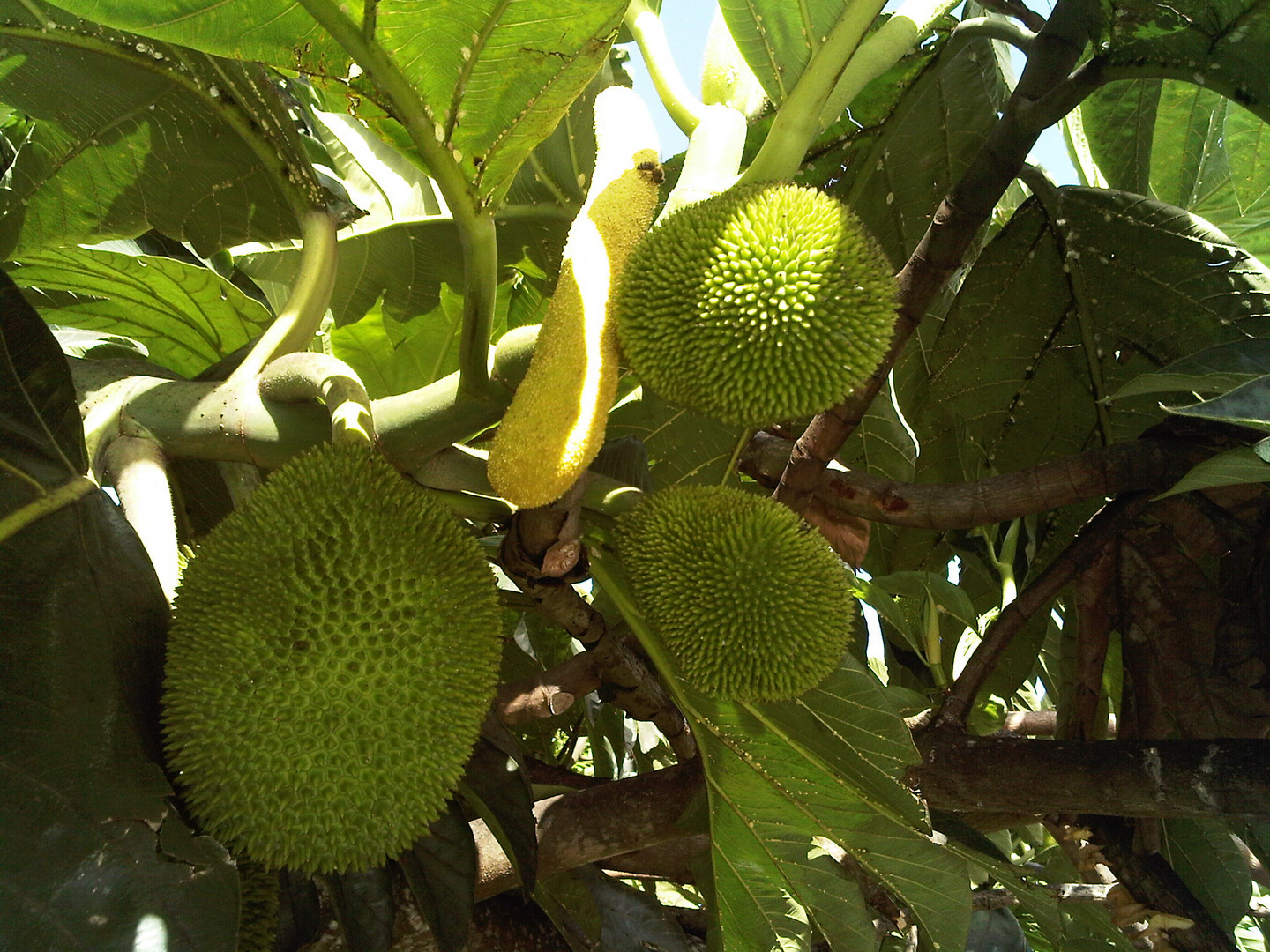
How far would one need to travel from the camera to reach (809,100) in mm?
806

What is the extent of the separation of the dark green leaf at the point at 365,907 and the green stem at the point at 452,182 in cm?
43

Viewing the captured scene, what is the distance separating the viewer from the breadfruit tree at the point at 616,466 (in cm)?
66

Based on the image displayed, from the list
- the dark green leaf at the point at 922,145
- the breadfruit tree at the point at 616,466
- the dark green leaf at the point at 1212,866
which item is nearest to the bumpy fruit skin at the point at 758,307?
the breadfruit tree at the point at 616,466

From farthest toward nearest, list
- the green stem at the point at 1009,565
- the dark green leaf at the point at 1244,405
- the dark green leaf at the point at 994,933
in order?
the dark green leaf at the point at 994,933, the green stem at the point at 1009,565, the dark green leaf at the point at 1244,405

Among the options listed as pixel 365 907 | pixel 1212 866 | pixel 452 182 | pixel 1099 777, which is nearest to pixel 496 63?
pixel 452 182

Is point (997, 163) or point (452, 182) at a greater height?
point (997, 163)

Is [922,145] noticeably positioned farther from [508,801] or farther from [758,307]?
[508,801]

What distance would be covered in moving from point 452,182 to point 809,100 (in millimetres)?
297

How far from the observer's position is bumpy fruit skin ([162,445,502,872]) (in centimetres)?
62

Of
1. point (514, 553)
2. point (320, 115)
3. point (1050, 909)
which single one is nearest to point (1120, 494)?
point (1050, 909)

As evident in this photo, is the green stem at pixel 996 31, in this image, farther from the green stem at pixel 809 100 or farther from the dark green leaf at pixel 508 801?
the dark green leaf at pixel 508 801

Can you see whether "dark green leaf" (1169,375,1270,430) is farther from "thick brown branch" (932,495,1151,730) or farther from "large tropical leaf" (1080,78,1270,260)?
"large tropical leaf" (1080,78,1270,260)

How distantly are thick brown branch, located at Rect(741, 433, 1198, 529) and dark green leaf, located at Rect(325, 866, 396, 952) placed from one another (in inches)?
23.7

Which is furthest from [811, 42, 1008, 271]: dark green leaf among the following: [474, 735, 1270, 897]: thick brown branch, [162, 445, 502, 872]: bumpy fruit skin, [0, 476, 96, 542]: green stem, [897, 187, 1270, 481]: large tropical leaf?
[0, 476, 96, 542]: green stem
